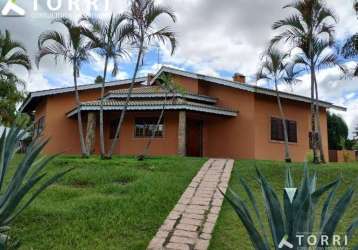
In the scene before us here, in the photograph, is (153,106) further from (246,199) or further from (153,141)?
(246,199)

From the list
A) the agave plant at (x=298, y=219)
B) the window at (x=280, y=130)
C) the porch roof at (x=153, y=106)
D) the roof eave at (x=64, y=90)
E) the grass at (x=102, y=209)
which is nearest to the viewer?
the agave plant at (x=298, y=219)

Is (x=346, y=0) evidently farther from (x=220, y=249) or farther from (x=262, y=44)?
(x=220, y=249)

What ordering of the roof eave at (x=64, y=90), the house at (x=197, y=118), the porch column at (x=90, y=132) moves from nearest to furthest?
the porch column at (x=90, y=132) < the house at (x=197, y=118) < the roof eave at (x=64, y=90)

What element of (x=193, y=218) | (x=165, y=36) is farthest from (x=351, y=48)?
(x=193, y=218)

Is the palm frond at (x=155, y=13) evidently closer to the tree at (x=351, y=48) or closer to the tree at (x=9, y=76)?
the tree at (x=351, y=48)

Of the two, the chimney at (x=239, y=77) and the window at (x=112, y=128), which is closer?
the window at (x=112, y=128)

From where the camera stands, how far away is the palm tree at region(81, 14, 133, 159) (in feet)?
41.9

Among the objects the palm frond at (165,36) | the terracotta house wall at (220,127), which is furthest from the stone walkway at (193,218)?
the terracotta house wall at (220,127)

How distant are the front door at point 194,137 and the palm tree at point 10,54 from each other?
8.61 m

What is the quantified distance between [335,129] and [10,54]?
27652 millimetres

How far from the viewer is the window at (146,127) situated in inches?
671

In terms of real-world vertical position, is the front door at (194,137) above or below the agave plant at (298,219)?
above

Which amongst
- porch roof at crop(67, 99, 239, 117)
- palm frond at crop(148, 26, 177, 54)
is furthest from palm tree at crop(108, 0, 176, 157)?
porch roof at crop(67, 99, 239, 117)

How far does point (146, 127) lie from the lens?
676 inches
